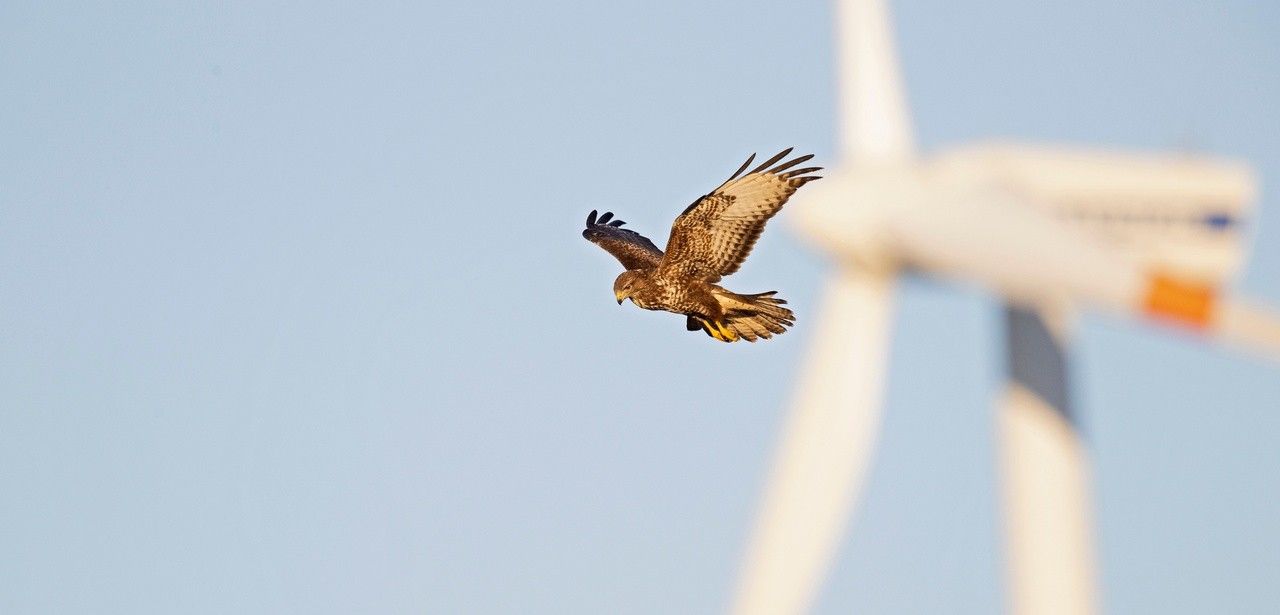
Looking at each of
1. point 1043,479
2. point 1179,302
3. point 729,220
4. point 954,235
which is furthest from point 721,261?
point 1043,479

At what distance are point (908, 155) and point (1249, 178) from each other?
152 inches

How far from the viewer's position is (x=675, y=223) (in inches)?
615

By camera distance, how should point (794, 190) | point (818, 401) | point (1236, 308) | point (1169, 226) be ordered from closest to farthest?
point (794, 190), point (1236, 308), point (818, 401), point (1169, 226)

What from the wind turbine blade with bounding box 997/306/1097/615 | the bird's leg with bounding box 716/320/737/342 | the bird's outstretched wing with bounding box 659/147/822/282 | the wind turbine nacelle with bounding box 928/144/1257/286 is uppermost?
the wind turbine nacelle with bounding box 928/144/1257/286

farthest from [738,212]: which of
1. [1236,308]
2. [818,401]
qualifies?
[818,401]

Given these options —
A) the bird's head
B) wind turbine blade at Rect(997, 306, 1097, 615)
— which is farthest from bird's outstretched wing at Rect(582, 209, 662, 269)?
wind turbine blade at Rect(997, 306, 1097, 615)

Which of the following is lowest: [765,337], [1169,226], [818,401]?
[765,337]

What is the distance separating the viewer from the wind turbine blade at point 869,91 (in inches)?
945

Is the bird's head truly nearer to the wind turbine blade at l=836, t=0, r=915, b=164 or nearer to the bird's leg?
the bird's leg

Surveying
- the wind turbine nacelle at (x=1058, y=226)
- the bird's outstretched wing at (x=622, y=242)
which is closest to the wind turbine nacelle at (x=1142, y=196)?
the wind turbine nacelle at (x=1058, y=226)

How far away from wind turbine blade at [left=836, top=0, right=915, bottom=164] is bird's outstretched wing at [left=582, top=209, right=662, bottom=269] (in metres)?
6.76

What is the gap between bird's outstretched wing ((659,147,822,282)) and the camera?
49.2 ft

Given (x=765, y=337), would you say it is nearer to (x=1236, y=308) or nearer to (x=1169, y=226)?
(x=1236, y=308)

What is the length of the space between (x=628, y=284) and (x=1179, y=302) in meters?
5.95
